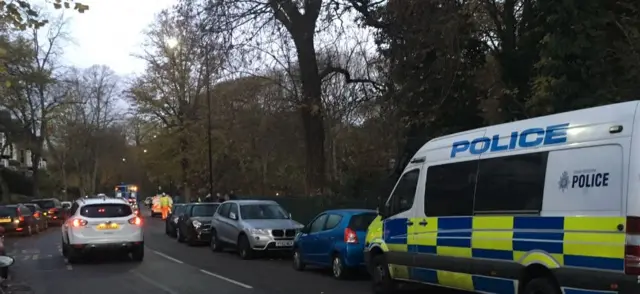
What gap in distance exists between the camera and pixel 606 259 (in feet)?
24.3

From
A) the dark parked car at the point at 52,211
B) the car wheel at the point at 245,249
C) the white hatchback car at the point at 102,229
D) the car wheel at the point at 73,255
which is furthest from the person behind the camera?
the dark parked car at the point at 52,211

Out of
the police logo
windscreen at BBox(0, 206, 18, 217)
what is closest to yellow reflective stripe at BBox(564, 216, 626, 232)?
the police logo

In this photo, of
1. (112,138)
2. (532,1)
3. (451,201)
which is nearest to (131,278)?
(451,201)

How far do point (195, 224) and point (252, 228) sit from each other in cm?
659

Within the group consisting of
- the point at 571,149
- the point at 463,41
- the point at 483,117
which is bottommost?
the point at 571,149

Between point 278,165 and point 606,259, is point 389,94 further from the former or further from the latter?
point 278,165

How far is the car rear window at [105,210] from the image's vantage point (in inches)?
727

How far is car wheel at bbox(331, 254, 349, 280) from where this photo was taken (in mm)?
14180

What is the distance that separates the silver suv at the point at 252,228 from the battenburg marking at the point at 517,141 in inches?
383

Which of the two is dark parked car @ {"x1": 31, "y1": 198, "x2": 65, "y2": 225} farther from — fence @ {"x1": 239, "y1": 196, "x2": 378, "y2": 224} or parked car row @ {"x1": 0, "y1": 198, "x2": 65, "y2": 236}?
fence @ {"x1": 239, "y1": 196, "x2": 378, "y2": 224}

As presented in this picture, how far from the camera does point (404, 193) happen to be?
1143 centimetres

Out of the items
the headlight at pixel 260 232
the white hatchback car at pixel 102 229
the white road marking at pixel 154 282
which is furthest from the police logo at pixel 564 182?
the white hatchback car at pixel 102 229

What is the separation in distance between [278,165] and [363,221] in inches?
1591

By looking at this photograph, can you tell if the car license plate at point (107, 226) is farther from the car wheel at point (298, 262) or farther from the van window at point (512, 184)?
the van window at point (512, 184)
